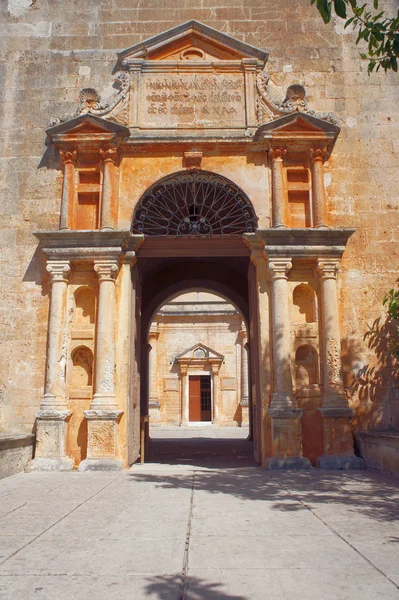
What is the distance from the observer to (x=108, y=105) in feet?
30.4

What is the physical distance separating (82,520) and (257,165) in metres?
6.42

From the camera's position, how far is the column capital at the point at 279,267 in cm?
859

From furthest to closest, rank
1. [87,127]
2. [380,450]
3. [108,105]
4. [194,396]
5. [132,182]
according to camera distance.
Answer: [194,396] < [108,105] < [132,182] < [87,127] < [380,450]

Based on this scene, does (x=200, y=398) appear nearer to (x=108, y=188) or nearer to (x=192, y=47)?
(x=108, y=188)

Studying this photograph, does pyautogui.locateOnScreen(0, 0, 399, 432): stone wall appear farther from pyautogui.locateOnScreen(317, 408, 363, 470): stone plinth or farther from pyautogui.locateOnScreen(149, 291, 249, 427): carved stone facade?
pyautogui.locateOnScreen(149, 291, 249, 427): carved stone facade

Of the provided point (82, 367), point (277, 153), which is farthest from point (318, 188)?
point (82, 367)

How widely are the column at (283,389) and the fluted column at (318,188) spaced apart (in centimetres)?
87

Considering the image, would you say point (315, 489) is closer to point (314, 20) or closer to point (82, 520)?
point (82, 520)

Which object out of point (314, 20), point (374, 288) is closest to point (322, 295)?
point (374, 288)

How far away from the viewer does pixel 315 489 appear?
6129 millimetres

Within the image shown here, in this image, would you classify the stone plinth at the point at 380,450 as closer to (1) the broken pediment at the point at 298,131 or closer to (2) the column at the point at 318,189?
(2) the column at the point at 318,189

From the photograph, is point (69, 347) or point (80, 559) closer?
point (80, 559)

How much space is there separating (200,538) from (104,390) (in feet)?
14.7

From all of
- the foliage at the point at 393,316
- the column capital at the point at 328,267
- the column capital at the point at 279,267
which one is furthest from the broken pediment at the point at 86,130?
the foliage at the point at 393,316
